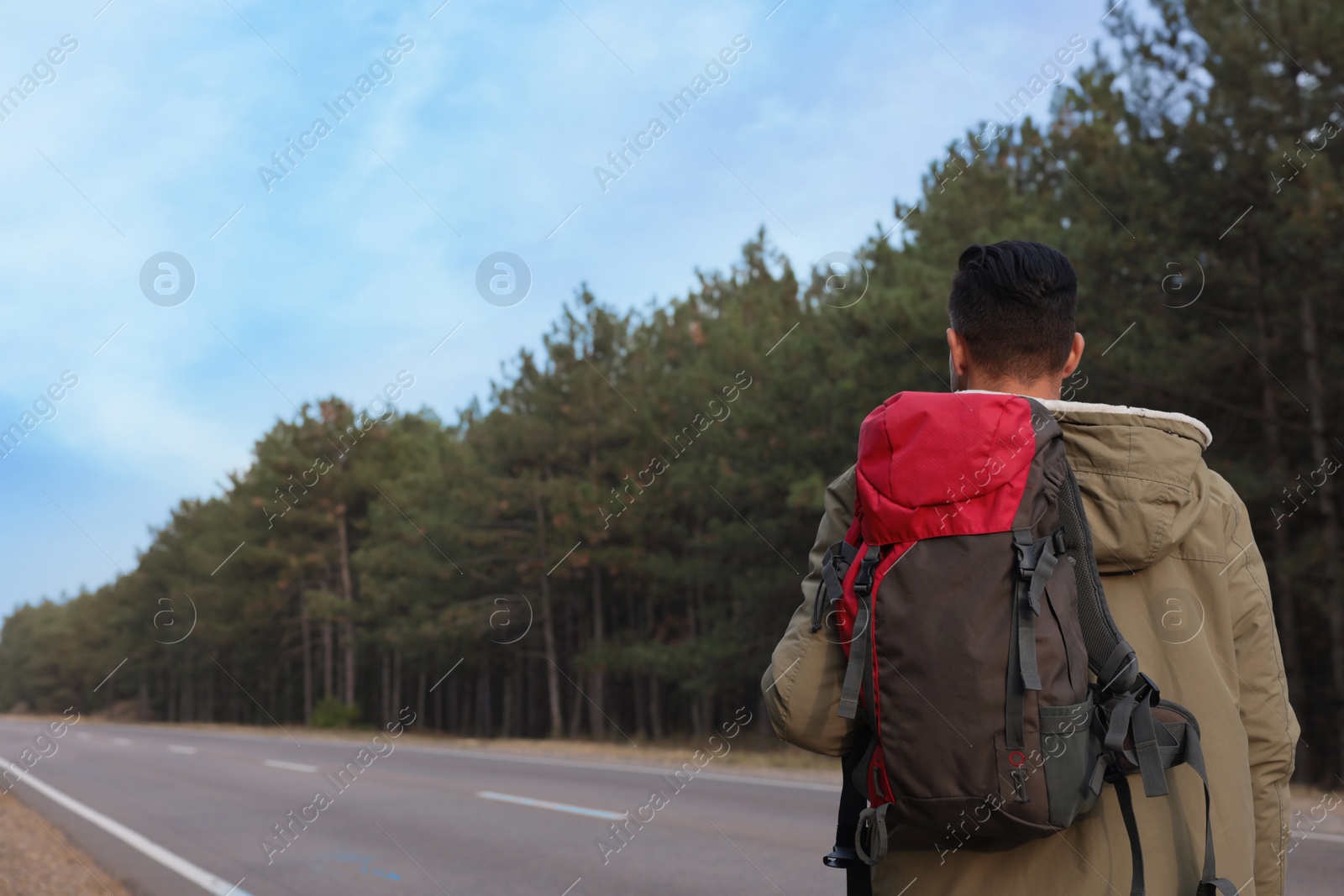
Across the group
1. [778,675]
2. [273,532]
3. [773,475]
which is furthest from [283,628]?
[778,675]

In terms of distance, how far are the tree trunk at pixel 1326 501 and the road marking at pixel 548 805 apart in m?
9.88

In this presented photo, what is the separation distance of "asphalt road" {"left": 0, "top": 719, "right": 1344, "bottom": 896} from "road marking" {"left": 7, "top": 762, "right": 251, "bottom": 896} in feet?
0.10

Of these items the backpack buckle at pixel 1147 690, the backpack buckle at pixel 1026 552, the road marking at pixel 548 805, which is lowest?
the road marking at pixel 548 805

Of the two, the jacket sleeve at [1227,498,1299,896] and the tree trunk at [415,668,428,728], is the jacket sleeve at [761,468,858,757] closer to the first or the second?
the jacket sleeve at [1227,498,1299,896]

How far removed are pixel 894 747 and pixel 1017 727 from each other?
A: 7.0 inches

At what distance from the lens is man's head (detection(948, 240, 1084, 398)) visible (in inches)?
69.0

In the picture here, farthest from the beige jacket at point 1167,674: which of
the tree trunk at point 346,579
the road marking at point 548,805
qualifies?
the tree trunk at point 346,579

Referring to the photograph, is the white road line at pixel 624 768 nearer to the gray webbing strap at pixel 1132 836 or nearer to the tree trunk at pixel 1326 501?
the tree trunk at pixel 1326 501

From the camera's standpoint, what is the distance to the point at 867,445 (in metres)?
1.67

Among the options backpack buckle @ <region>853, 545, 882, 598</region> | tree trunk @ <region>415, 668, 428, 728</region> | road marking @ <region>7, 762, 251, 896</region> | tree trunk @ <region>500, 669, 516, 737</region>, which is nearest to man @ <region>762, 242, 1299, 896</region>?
backpack buckle @ <region>853, 545, 882, 598</region>

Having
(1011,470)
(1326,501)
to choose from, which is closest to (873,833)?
(1011,470)

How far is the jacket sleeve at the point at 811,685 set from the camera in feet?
5.53

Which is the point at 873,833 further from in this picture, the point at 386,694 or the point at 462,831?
→ the point at 386,694

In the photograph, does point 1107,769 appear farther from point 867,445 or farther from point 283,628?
point 283,628
